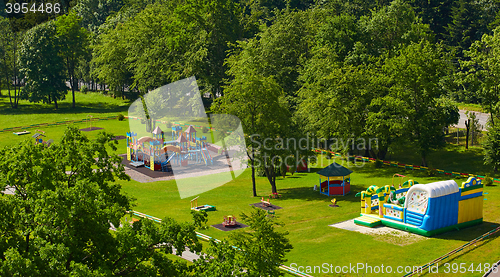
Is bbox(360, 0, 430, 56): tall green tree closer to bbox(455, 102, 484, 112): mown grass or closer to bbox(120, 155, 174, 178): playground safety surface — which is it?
bbox(120, 155, 174, 178): playground safety surface

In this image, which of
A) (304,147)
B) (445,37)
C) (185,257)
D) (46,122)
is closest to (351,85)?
(304,147)

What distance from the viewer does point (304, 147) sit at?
40.2 metres

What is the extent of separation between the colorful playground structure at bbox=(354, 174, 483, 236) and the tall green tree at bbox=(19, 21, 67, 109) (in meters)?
65.7

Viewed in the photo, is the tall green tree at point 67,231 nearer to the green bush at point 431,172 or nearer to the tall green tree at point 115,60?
the green bush at point 431,172

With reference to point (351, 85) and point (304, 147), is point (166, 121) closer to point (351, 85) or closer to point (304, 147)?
point (351, 85)

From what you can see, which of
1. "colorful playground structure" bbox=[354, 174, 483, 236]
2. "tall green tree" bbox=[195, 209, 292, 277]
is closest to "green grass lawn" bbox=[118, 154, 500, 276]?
"colorful playground structure" bbox=[354, 174, 483, 236]

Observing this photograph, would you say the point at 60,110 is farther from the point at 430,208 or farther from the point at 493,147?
the point at 430,208

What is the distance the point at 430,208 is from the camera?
2916cm

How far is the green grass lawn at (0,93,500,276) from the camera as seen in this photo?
26.2 meters

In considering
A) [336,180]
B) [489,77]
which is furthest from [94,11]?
[336,180]

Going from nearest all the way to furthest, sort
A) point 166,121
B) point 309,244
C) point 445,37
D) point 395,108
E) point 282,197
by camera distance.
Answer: point 309,244, point 282,197, point 395,108, point 166,121, point 445,37

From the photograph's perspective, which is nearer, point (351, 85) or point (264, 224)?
point (264, 224)

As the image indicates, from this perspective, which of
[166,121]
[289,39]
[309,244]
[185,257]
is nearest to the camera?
[185,257]

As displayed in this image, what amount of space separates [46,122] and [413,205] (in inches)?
2394
